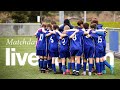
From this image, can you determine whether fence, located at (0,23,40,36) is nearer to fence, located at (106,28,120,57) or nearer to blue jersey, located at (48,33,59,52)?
blue jersey, located at (48,33,59,52)

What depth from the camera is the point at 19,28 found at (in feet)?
77.0

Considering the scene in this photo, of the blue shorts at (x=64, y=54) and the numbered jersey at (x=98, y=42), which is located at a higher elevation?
the numbered jersey at (x=98, y=42)

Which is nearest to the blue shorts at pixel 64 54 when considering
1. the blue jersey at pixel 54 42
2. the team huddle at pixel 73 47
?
the team huddle at pixel 73 47

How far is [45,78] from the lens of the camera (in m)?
23.0

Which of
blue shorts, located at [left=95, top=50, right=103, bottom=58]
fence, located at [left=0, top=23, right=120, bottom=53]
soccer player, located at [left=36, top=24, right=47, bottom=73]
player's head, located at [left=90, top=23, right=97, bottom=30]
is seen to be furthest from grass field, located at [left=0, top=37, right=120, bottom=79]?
player's head, located at [left=90, top=23, right=97, bottom=30]

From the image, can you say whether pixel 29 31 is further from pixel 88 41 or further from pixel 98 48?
pixel 98 48

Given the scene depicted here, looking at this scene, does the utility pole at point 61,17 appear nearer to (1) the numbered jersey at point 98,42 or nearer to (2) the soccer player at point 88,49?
(2) the soccer player at point 88,49

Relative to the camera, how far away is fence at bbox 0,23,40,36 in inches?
916

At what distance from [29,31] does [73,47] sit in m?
0.83

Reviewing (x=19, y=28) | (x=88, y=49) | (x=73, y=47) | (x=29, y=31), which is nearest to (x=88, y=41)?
(x=88, y=49)

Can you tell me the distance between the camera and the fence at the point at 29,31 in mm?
23328

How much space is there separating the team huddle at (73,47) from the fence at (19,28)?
0.48ft
